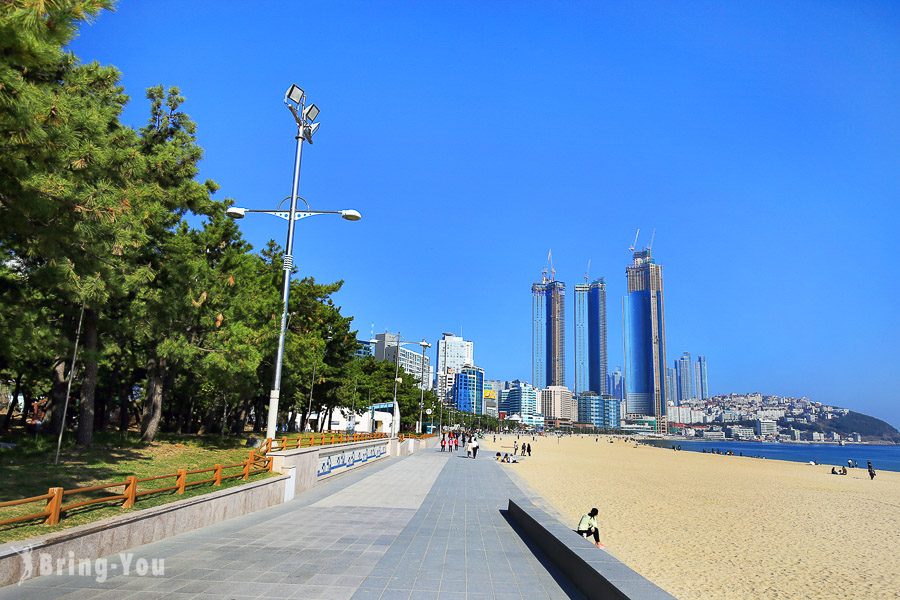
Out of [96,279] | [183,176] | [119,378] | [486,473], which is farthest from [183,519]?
[119,378]

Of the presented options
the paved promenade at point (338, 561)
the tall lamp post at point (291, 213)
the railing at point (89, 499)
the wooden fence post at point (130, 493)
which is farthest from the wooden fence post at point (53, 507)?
the tall lamp post at point (291, 213)

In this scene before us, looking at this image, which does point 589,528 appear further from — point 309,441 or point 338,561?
point 309,441

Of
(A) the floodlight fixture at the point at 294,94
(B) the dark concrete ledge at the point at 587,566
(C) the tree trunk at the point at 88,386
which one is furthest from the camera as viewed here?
(C) the tree trunk at the point at 88,386

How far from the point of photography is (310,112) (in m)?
14.1

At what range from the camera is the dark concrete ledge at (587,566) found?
5098 millimetres

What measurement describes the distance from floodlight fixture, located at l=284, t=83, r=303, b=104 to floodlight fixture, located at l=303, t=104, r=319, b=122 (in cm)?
52

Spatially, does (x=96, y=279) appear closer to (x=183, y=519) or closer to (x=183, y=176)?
(x=183, y=519)

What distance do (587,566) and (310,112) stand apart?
12560 mm

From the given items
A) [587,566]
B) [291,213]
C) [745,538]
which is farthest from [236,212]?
[745,538]

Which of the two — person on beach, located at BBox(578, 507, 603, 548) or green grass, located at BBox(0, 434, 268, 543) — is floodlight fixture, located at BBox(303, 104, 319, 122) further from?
person on beach, located at BBox(578, 507, 603, 548)

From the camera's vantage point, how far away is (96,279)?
11125mm

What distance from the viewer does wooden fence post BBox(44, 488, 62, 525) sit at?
22.9 feet

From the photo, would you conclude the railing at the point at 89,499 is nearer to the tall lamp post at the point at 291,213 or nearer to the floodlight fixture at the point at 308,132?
the tall lamp post at the point at 291,213

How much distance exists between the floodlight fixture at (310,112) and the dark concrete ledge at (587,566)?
1125 centimetres
